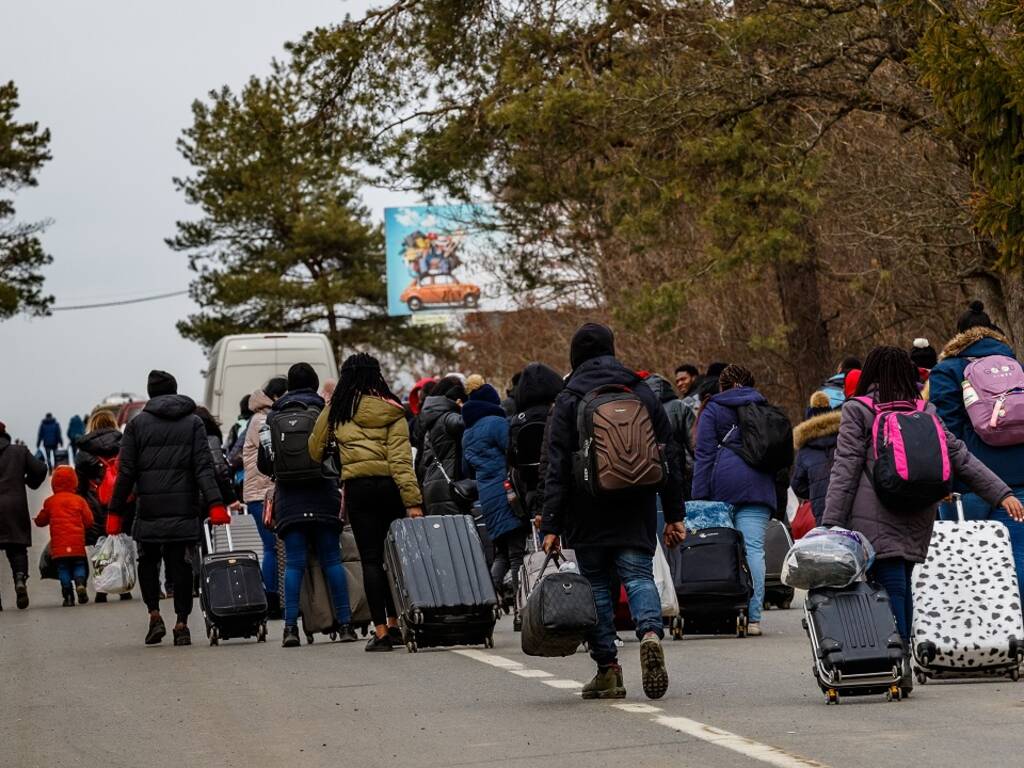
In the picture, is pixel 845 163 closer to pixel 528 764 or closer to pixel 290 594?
pixel 290 594

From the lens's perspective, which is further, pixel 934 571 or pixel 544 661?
pixel 544 661

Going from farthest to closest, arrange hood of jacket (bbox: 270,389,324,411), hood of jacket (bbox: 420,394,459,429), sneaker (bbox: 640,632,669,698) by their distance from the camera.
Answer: hood of jacket (bbox: 420,394,459,429) < hood of jacket (bbox: 270,389,324,411) < sneaker (bbox: 640,632,669,698)

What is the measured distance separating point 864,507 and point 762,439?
13.5 feet

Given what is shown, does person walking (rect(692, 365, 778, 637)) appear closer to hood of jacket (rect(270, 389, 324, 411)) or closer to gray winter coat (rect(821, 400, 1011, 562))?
hood of jacket (rect(270, 389, 324, 411))

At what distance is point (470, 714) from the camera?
34.2 feet

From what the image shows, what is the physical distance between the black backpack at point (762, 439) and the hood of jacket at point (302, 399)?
2860mm

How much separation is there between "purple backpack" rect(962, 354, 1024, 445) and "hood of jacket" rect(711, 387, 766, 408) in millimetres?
2895

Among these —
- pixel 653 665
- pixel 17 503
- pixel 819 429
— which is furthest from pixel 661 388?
pixel 17 503

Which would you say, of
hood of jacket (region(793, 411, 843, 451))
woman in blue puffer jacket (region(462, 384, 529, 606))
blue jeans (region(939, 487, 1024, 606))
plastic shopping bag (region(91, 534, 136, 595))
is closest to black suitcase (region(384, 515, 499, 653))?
woman in blue puffer jacket (region(462, 384, 529, 606))

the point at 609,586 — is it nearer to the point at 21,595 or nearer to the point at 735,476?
the point at 735,476

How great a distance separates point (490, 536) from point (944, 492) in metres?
6.69

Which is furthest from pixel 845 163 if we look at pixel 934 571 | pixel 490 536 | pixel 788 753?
pixel 788 753

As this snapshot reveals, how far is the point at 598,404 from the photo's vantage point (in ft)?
34.1

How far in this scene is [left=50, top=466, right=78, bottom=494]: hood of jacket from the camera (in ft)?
73.1
